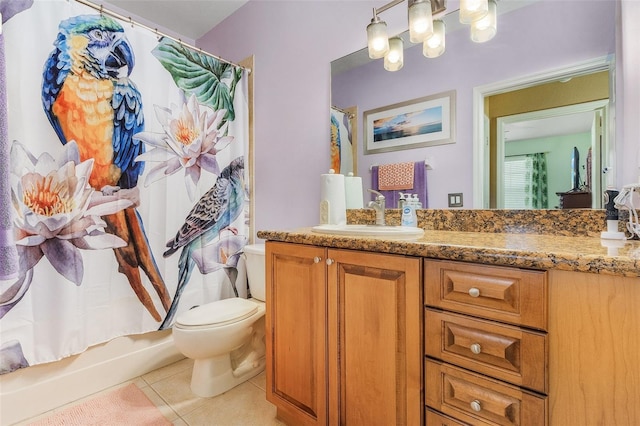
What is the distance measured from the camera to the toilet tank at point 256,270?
6.34 feet

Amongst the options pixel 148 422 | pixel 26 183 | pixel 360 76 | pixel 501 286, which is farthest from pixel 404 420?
pixel 26 183

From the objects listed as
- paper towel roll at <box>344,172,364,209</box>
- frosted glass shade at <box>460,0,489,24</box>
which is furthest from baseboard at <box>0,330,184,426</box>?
frosted glass shade at <box>460,0,489,24</box>

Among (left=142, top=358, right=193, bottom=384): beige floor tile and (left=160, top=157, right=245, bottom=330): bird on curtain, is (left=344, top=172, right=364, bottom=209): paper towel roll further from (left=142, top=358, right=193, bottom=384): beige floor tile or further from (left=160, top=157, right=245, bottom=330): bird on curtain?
(left=142, top=358, right=193, bottom=384): beige floor tile

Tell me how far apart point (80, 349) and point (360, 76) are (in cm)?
208

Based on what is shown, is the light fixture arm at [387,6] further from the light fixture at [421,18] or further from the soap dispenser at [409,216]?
the soap dispenser at [409,216]

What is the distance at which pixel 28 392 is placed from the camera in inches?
56.8

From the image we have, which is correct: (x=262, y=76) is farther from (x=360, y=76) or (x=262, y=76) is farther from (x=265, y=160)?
(x=360, y=76)

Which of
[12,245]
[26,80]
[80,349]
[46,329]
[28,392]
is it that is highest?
[26,80]

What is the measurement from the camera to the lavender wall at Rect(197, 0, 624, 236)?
3.85 feet

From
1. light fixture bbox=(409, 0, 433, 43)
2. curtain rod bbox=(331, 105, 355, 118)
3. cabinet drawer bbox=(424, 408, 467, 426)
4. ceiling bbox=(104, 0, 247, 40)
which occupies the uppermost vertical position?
ceiling bbox=(104, 0, 247, 40)

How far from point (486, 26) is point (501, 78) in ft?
0.75

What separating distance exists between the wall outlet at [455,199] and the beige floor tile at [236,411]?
1299mm

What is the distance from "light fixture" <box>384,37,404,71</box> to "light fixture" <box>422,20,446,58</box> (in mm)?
119

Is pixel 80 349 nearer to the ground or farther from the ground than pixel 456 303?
nearer to the ground
